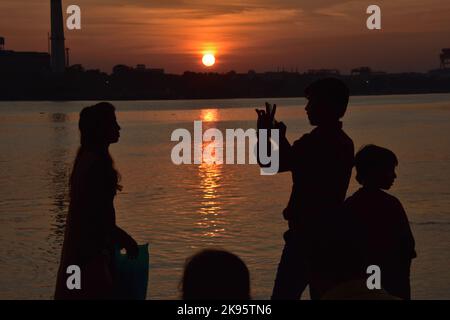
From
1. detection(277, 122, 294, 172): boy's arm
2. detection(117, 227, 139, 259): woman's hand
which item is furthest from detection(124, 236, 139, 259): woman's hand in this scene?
detection(277, 122, 294, 172): boy's arm

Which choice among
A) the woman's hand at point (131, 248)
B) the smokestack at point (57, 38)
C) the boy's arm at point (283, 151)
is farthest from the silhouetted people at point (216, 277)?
the smokestack at point (57, 38)

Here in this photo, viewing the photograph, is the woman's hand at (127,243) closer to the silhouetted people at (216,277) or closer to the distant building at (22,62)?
the silhouetted people at (216,277)

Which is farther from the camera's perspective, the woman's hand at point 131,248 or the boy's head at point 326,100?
the woman's hand at point 131,248

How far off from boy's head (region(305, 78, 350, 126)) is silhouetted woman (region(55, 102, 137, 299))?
1.08 meters

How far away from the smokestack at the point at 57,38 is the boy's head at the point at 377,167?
16767 cm

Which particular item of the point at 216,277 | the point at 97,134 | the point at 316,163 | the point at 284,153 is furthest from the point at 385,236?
the point at 216,277

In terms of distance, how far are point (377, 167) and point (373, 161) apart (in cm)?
4

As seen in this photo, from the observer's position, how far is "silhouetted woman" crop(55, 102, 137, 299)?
14.2 feet

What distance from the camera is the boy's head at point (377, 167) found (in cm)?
417

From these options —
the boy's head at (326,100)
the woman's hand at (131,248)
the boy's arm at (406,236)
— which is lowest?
the woman's hand at (131,248)

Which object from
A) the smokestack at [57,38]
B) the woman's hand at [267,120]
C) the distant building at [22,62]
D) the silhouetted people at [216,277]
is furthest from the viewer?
the distant building at [22,62]

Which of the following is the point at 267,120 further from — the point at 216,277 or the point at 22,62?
the point at 22,62

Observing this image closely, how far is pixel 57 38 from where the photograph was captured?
167 m
